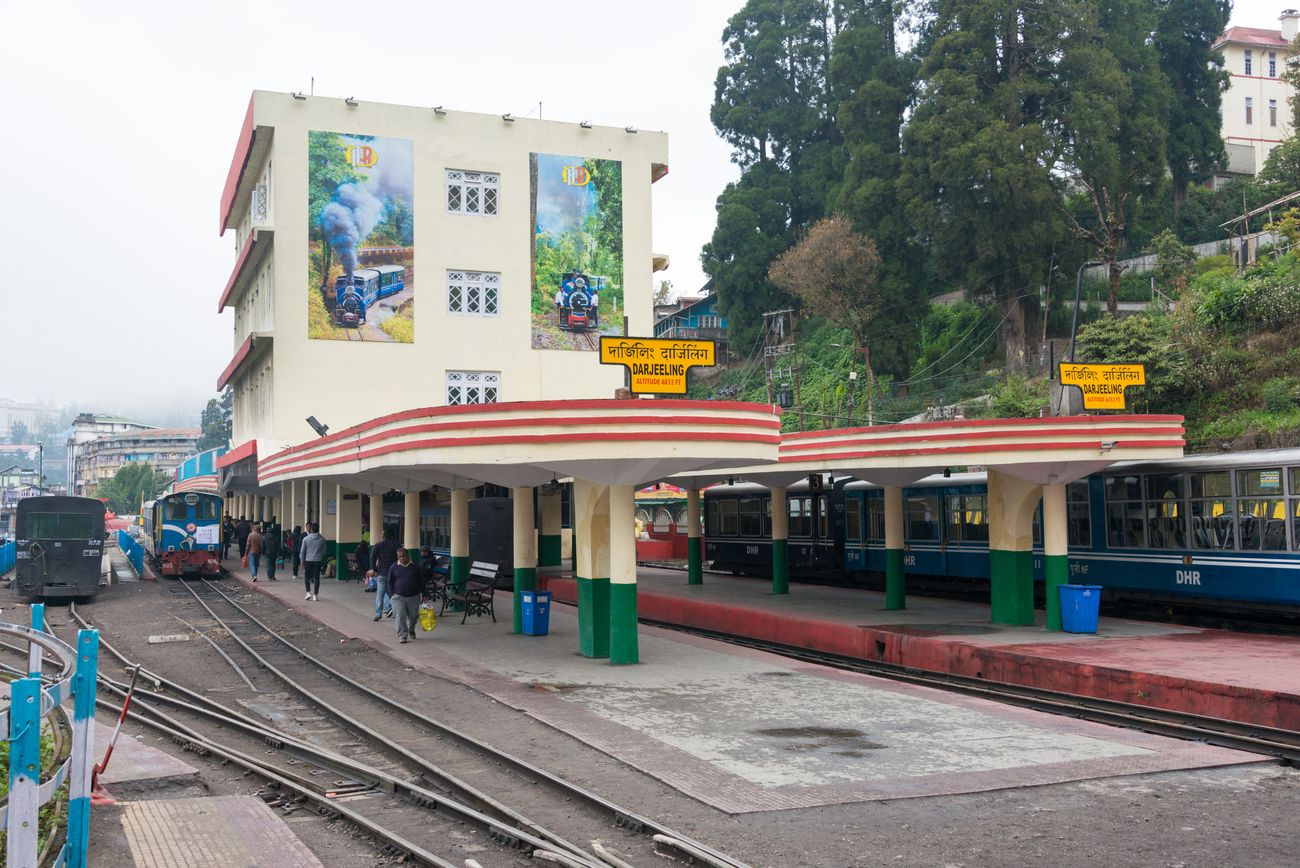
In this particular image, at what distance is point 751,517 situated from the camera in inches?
1396

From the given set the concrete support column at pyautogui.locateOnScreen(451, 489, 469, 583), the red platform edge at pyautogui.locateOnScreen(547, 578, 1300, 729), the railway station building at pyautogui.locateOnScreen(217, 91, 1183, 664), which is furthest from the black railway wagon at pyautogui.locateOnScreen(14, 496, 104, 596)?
the red platform edge at pyautogui.locateOnScreen(547, 578, 1300, 729)

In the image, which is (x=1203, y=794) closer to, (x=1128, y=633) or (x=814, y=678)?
(x=814, y=678)

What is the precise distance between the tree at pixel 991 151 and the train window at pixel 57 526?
31.4 metres

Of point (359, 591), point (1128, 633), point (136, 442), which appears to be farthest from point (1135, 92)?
point (136, 442)

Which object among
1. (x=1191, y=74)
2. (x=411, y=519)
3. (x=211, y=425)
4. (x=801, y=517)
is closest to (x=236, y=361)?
(x=411, y=519)

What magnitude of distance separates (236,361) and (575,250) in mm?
14310

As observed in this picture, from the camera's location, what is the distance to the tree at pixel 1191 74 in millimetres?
52750

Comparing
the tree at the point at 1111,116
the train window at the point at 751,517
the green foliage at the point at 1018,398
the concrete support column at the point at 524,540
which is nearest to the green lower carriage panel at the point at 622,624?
the concrete support column at the point at 524,540

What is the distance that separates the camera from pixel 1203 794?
380 inches

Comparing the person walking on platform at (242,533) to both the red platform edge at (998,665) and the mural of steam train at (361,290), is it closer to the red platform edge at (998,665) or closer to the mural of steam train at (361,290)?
the mural of steam train at (361,290)

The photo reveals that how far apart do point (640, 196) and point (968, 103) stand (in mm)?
13030

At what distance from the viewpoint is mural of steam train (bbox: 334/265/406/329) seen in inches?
1501

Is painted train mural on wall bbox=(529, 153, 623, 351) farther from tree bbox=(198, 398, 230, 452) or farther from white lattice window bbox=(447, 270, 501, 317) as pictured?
tree bbox=(198, 398, 230, 452)

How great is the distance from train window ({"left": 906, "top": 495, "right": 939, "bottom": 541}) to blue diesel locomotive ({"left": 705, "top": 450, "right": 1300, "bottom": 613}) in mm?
29
